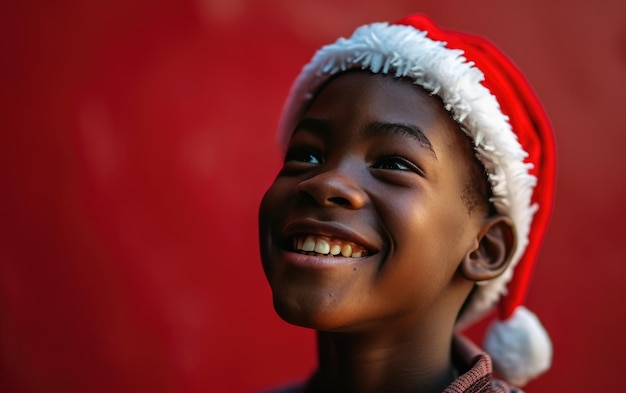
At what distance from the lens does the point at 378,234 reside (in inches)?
39.3

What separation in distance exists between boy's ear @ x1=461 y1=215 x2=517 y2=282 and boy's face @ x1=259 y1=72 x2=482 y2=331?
0.11 ft

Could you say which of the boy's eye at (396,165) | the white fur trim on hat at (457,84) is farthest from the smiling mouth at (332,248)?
the white fur trim on hat at (457,84)

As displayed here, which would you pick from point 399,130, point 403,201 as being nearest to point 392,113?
point 399,130

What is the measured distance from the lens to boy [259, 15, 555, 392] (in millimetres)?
993

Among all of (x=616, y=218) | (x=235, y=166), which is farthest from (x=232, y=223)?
(x=616, y=218)

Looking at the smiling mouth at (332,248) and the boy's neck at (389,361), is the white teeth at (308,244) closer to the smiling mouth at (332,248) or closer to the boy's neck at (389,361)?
the smiling mouth at (332,248)

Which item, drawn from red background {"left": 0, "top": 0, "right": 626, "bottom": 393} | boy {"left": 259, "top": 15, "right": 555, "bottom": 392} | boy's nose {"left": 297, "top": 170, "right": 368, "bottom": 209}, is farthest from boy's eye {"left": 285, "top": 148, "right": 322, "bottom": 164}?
red background {"left": 0, "top": 0, "right": 626, "bottom": 393}

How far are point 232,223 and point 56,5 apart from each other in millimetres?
680

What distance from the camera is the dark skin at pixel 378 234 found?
3.24 ft

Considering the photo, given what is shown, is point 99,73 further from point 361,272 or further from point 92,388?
point 361,272

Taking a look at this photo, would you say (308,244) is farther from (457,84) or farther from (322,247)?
(457,84)

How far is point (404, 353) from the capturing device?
111cm

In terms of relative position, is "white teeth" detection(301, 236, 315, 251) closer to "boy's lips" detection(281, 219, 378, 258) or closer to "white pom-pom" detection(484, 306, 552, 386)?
"boy's lips" detection(281, 219, 378, 258)

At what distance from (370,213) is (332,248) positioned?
0.25 feet
